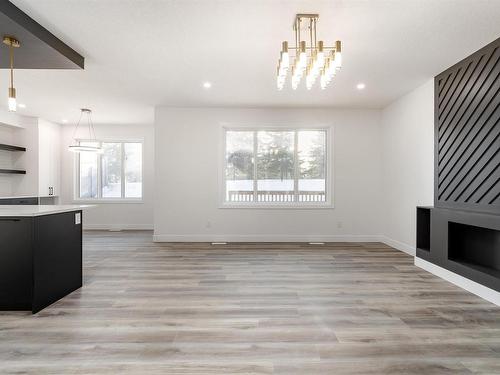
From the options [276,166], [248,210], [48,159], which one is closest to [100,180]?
[48,159]

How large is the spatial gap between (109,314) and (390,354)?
237cm

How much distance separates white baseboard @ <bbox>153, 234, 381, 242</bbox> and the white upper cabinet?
3519 mm

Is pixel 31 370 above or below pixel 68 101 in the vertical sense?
below

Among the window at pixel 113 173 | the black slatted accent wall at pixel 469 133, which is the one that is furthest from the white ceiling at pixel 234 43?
the window at pixel 113 173

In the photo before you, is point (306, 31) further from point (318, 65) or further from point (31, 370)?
point (31, 370)

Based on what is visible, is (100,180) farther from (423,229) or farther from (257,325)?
(423,229)

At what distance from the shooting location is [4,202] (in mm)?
6648

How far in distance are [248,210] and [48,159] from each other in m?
5.38

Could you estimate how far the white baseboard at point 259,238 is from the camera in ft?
21.0

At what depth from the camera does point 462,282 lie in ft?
11.7

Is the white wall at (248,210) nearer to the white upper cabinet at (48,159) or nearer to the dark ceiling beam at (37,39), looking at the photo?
the dark ceiling beam at (37,39)

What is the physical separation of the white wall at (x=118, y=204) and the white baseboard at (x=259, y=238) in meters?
2.13

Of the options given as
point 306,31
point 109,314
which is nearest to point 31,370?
point 109,314

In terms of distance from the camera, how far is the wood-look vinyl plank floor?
6.70 ft
